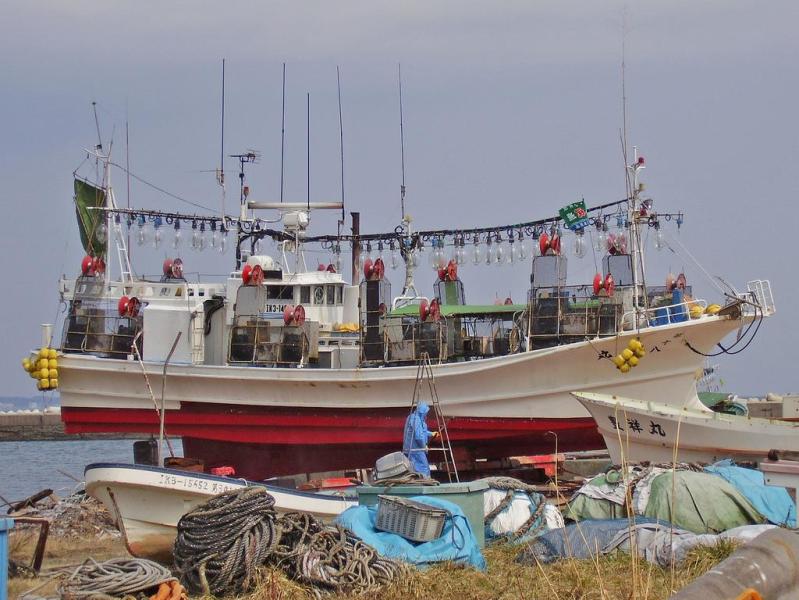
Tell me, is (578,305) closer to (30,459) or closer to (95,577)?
(95,577)

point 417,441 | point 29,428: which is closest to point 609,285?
point 417,441

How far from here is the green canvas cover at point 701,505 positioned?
11391 millimetres

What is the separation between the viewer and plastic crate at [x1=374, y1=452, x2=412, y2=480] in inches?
488

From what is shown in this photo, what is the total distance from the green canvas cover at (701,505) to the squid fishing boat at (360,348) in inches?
356

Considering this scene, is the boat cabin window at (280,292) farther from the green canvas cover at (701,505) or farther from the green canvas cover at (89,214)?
the green canvas cover at (701,505)

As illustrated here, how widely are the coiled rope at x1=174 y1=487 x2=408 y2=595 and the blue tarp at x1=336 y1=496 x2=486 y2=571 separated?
50 centimetres

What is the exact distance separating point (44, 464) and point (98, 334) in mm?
16076

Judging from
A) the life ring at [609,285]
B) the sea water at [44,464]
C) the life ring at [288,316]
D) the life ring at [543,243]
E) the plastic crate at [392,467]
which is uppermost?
the life ring at [543,243]

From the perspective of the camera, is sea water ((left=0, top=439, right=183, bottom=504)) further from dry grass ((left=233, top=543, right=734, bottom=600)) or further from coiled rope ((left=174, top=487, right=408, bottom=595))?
dry grass ((left=233, top=543, right=734, bottom=600))

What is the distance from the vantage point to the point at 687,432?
17641 mm

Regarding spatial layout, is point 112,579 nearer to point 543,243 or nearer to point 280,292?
point 543,243

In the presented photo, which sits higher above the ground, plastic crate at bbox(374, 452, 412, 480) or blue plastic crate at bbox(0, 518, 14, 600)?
plastic crate at bbox(374, 452, 412, 480)

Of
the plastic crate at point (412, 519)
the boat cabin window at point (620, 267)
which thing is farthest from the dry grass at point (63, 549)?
the boat cabin window at point (620, 267)

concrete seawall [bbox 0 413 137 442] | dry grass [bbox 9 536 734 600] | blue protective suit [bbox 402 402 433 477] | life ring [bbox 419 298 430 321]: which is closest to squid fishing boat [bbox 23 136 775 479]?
life ring [bbox 419 298 430 321]
